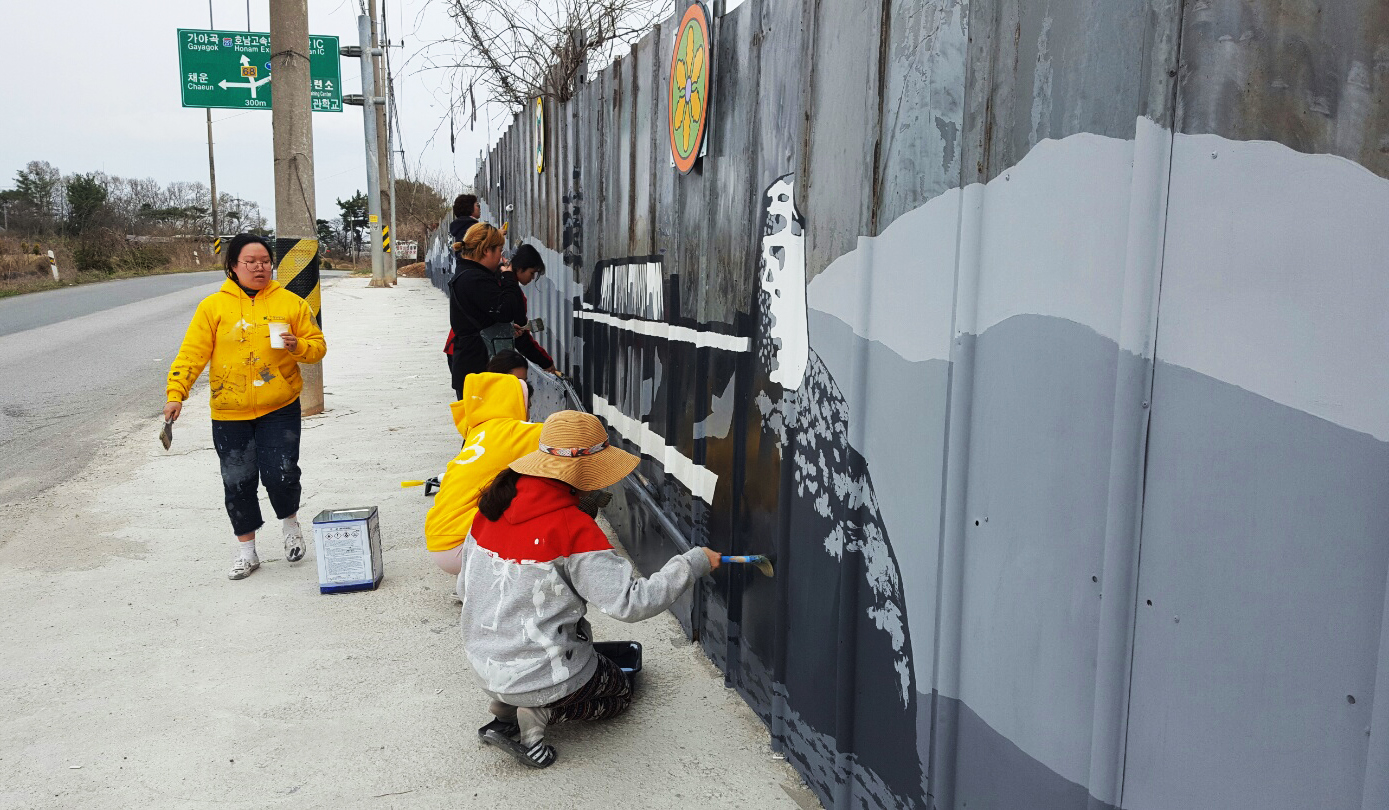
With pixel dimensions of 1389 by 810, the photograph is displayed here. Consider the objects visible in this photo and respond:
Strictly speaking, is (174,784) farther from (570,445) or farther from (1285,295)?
(1285,295)

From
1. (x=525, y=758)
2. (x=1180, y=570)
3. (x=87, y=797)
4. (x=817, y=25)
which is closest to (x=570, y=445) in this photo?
(x=525, y=758)

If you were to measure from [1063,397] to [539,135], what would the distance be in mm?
6822

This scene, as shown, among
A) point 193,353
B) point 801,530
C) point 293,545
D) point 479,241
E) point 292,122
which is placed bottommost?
point 293,545

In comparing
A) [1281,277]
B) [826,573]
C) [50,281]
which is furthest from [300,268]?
[50,281]

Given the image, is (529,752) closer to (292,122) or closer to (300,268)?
(300,268)

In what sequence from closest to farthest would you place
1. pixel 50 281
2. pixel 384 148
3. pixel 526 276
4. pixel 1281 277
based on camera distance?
pixel 1281 277
pixel 526 276
pixel 50 281
pixel 384 148

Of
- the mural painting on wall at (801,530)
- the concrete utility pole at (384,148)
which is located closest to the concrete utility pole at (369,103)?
the concrete utility pole at (384,148)

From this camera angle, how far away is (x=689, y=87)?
389 cm

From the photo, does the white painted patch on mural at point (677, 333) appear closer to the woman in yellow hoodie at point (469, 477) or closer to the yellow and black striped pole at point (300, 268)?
the woman in yellow hoodie at point (469, 477)

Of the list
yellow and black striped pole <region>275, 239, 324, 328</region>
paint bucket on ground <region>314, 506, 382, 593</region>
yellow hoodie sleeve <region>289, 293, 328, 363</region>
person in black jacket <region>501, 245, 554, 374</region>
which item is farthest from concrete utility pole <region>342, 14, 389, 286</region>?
paint bucket on ground <region>314, 506, 382, 593</region>

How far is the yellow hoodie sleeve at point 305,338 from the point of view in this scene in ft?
16.4

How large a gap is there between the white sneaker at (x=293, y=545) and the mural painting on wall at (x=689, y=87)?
2765 millimetres

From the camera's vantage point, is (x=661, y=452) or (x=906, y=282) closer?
(x=906, y=282)

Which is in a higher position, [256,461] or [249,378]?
[249,378]
